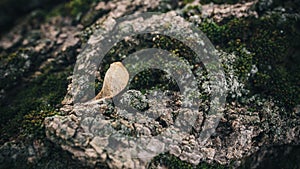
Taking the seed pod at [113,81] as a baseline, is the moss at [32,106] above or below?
below

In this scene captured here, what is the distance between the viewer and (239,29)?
8867mm

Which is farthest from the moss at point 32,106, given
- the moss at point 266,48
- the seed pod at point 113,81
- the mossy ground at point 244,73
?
the moss at point 266,48

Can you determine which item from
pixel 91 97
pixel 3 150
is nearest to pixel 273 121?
Result: pixel 91 97

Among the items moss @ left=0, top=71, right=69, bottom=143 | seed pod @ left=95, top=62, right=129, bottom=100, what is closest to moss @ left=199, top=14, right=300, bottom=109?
seed pod @ left=95, top=62, right=129, bottom=100

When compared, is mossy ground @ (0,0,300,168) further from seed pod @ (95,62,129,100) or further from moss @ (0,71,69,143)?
seed pod @ (95,62,129,100)

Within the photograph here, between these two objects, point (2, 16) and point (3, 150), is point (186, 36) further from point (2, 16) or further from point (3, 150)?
point (2, 16)

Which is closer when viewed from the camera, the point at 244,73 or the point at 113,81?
the point at 113,81

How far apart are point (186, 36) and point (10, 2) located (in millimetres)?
6686

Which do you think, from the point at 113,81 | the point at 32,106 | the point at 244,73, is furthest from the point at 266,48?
the point at 32,106

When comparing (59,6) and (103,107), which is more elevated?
(59,6)

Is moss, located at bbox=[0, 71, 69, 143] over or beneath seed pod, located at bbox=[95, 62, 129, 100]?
beneath

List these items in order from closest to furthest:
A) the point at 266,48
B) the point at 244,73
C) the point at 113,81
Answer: the point at 113,81
the point at 244,73
the point at 266,48

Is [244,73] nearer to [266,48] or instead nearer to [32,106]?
[266,48]

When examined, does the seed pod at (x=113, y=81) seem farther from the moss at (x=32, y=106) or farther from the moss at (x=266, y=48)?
the moss at (x=266, y=48)
